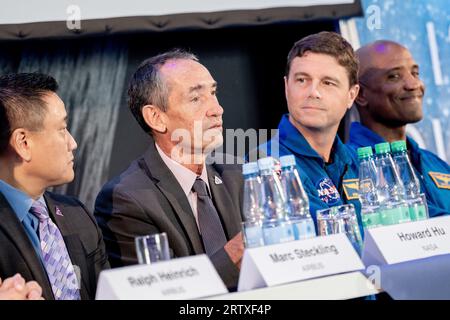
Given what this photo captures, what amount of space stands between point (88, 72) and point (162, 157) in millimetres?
945

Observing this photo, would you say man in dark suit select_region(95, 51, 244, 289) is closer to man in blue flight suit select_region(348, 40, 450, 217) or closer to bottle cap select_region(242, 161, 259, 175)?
→ bottle cap select_region(242, 161, 259, 175)

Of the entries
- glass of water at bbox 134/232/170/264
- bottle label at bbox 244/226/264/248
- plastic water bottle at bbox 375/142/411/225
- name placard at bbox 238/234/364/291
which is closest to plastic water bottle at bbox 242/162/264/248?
bottle label at bbox 244/226/264/248

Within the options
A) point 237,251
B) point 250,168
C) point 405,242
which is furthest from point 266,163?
point 405,242

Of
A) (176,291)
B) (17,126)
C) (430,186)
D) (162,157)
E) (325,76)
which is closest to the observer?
(176,291)

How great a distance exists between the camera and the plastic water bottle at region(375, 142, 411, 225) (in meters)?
2.41

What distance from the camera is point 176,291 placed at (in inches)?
69.7

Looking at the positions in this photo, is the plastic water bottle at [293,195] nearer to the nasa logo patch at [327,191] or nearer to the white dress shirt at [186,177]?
the white dress shirt at [186,177]

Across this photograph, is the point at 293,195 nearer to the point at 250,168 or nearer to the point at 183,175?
the point at 250,168

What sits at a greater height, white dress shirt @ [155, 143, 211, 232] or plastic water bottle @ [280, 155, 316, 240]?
white dress shirt @ [155, 143, 211, 232]

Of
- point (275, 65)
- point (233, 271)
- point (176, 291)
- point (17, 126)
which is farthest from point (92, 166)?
point (176, 291)

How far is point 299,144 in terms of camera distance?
3.20 metres

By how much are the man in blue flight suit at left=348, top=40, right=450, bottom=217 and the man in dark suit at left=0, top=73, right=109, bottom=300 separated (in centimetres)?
159
